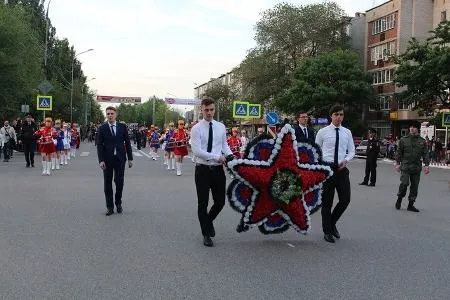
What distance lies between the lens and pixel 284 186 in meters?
7.38

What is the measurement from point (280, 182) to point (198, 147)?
109cm

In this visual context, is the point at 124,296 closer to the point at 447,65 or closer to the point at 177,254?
the point at 177,254

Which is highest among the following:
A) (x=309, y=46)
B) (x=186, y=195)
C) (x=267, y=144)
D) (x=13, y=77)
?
(x=309, y=46)

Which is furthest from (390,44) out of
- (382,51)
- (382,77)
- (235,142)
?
(235,142)

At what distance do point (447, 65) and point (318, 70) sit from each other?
20.0 metres

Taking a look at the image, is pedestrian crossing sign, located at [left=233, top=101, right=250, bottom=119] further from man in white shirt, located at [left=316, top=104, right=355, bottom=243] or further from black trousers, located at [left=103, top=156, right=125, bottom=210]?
man in white shirt, located at [left=316, top=104, right=355, bottom=243]

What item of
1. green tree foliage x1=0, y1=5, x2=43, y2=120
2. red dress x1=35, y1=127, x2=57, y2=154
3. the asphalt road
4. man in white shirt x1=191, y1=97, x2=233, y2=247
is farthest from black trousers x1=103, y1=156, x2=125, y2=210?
green tree foliage x1=0, y1=5, x2=43, y2=120

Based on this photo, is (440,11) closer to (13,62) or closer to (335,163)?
(13,62)

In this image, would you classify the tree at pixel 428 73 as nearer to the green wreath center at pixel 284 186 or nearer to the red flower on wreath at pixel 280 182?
the red flower on wreath at pixel 280 182

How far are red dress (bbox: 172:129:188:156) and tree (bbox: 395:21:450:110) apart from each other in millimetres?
16842

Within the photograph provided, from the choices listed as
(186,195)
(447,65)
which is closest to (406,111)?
(447,65)

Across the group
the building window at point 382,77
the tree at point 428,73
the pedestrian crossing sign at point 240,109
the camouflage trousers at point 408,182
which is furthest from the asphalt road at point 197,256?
the building window at point 382,77

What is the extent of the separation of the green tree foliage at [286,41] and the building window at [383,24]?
9.50ft

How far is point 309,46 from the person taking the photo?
60.8m
